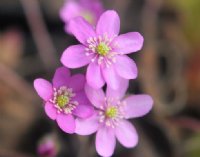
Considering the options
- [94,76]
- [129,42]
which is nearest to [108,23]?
[129,42]

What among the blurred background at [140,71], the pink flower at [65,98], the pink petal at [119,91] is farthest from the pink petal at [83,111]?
the blurred background at [140,71]

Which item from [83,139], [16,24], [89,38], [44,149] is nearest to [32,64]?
[16,24]

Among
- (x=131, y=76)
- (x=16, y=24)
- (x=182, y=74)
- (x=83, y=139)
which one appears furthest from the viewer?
(x=16, y=24)

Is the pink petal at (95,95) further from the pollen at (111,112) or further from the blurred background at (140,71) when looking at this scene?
the blurred background at (140,71)

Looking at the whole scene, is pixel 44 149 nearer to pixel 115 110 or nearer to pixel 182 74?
A: pixel 115 110

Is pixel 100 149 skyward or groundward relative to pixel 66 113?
groundward

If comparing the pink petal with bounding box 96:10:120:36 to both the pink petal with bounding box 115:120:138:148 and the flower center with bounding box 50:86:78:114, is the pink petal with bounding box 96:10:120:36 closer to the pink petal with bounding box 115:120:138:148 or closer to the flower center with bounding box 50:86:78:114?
the flower center with bounding box 50:86:78:114

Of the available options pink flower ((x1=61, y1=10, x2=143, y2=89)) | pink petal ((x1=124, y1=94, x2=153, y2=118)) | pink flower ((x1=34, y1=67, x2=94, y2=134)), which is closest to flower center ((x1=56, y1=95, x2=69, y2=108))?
pink flower ((x1=34, y1=67, x2=94, y2=134))
